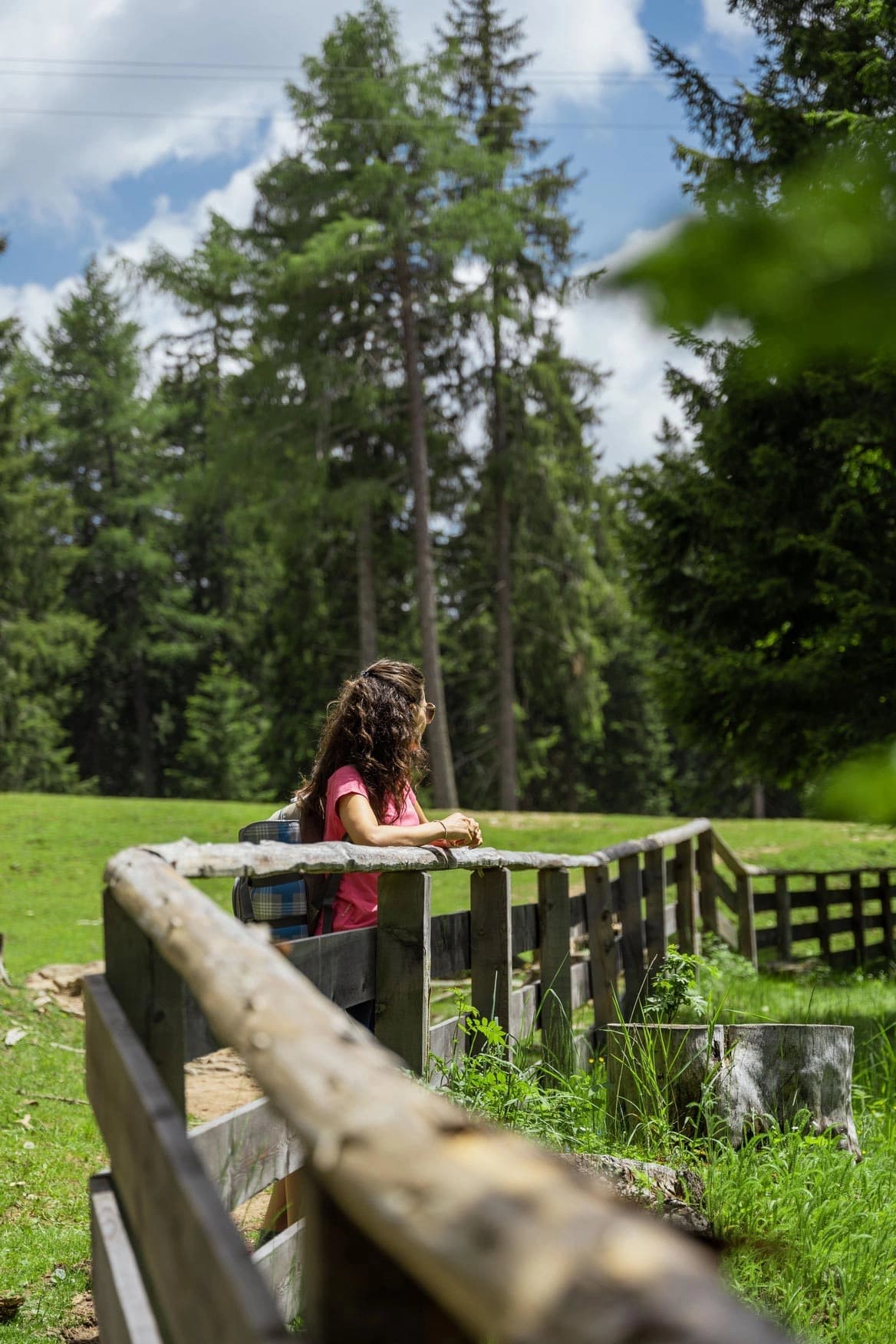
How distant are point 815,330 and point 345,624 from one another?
33588mm

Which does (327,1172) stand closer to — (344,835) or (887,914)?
(344,835)

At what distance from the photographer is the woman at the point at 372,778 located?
385cm

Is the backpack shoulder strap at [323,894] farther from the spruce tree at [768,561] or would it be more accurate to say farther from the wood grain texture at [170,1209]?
the spruce tree at [768,561]

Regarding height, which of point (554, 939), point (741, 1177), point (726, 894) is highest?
point (554, 939)

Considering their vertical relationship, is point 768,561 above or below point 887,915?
above

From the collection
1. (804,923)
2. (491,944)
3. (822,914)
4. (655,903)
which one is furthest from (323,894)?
(804,923)

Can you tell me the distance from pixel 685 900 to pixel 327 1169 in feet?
26.8

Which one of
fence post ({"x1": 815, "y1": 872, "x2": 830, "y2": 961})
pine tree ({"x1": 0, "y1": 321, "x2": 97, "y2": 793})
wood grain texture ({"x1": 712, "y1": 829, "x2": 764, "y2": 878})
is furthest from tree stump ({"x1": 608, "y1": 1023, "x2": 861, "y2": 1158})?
pine tree ({"x1": 0, "y1": 321, "x2": 97, "y2": 793})

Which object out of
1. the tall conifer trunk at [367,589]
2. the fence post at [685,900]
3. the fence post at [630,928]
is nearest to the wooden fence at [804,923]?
the fence post at [685,900]

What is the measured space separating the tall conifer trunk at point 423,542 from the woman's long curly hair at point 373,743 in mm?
19786

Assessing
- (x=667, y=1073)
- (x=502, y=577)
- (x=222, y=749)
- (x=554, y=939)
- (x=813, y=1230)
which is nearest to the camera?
(x=813, y=1230)

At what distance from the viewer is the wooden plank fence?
33.8 inches

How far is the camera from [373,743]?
414 cm

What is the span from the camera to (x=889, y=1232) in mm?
3393
